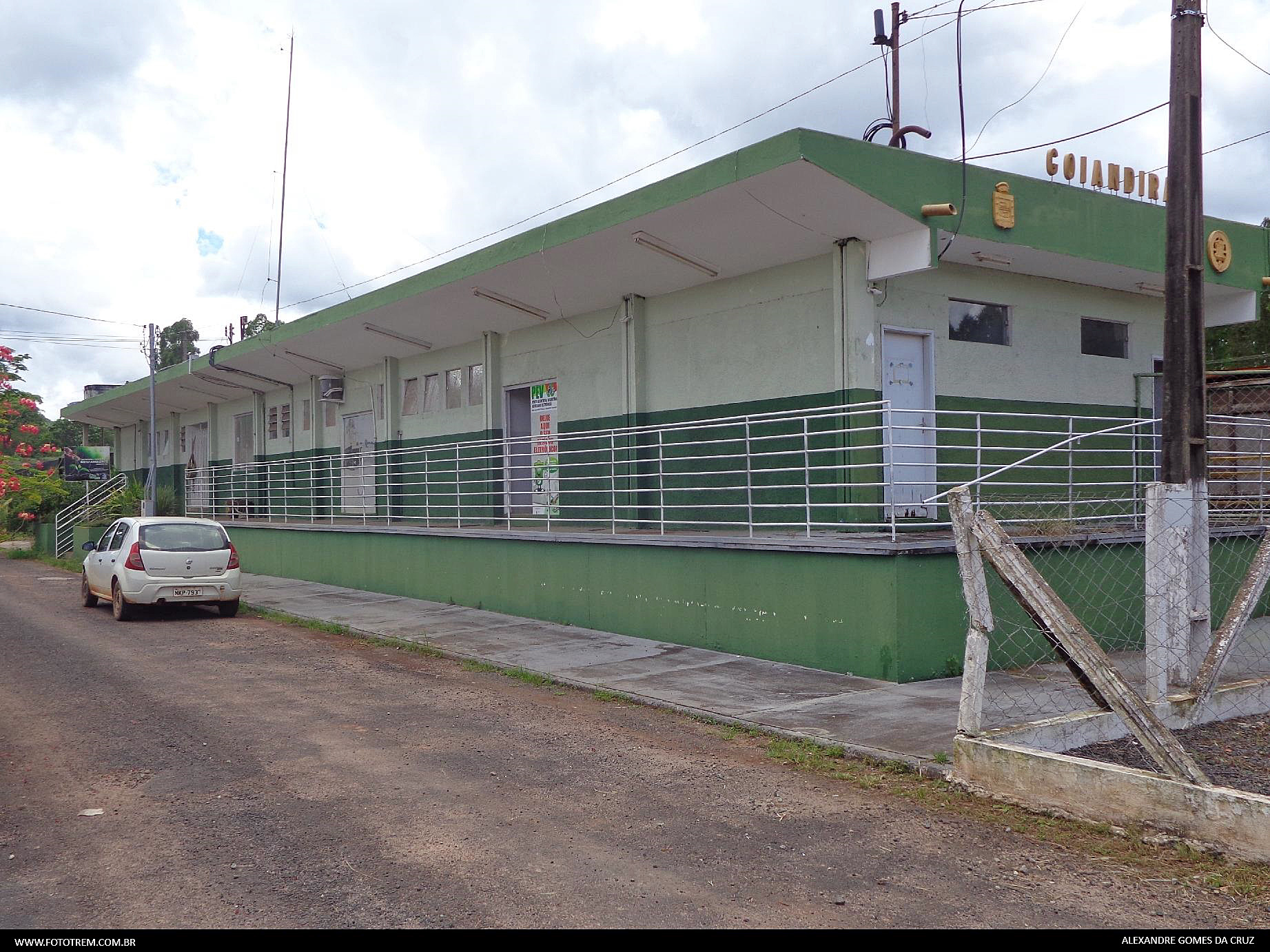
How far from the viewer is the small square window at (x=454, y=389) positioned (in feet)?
64.4

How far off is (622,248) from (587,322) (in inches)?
121

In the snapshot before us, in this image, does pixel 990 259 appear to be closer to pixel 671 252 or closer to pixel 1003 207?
pixel 1003 207

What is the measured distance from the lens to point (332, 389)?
23.2 metres

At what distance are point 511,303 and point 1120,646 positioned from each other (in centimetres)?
990

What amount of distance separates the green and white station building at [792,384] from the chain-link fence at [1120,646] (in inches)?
27.2

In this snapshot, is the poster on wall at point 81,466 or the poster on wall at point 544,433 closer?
the poster on wall at point 544,433

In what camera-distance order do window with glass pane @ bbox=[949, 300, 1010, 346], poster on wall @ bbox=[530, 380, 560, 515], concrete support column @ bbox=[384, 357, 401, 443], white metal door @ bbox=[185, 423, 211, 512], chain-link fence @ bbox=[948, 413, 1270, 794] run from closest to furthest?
chain-link fence @ bbox=[948, 413, 1270, 794] < window with glass pane @ bbox=[949, 300, 1010, 346] < poster on wall @ bbox=[530, 380, 560, 515] < concrete support column @ bbox=[384, 357, 401, 443] < white metal door @ bbox=[185, 423, 211, 512]

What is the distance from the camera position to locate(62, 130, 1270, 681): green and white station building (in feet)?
34.6

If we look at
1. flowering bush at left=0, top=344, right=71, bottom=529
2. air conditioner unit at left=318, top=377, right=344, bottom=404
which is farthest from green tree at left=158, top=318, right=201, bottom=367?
air conditioner unit at left=318, top=377, right=344, bottom=404

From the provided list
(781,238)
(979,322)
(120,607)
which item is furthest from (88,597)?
(979,322)

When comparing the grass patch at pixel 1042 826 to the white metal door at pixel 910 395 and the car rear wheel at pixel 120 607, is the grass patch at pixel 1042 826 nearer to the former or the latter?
the white metal door at pixel 910 395

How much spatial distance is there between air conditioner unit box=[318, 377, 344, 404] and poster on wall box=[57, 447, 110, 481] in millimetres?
16985

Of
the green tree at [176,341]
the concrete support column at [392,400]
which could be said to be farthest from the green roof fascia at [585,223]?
the green tree at [176,341]

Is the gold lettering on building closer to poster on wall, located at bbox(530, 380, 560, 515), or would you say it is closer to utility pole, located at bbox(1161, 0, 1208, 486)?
utility pole, located at bbox(1161, 0, 1208, 486)
